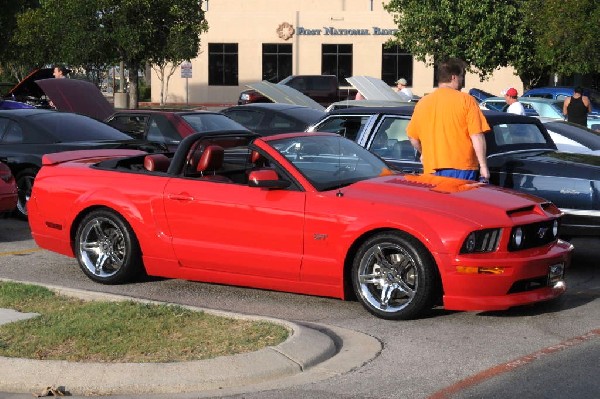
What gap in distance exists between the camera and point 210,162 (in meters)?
9.55

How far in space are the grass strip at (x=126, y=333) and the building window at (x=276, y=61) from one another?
51745 millimetres

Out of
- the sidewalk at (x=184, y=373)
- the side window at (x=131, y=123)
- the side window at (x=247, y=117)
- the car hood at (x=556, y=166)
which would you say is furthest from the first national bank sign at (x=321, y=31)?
the sidewalk at (x=184, y=373)

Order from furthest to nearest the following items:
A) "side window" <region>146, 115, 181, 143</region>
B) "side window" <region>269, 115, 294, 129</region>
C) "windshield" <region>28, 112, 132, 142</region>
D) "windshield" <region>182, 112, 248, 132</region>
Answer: "side window" <region>269, 115, 294, 129</region> < "windshield" <region>182, 112, 248, 132</region> < "side window" <region>146, 115, 181, 143</region> < "windshield" <region>28, 112, 132, 142</region>

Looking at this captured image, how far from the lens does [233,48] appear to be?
196ft

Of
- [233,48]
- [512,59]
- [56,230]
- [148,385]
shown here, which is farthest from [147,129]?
[233,48]

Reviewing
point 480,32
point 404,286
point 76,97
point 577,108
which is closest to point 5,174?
point 404,286

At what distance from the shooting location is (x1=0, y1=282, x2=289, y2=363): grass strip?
696 centimetres

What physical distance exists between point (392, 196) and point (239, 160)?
69.3 inches

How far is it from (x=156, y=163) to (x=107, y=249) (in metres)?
0.90

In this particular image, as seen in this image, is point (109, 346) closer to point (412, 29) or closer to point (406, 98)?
point (406, 98)

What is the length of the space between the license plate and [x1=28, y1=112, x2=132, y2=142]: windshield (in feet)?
25.8

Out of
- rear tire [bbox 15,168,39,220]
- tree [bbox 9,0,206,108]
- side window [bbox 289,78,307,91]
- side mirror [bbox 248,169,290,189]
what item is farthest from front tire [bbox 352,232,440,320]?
side window [bbox 289,78,307,91]

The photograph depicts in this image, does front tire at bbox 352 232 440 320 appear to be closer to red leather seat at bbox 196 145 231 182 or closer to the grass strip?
the grass strip

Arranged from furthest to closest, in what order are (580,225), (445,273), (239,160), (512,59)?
(512,59), (580,225), (239,160), (445,273)
